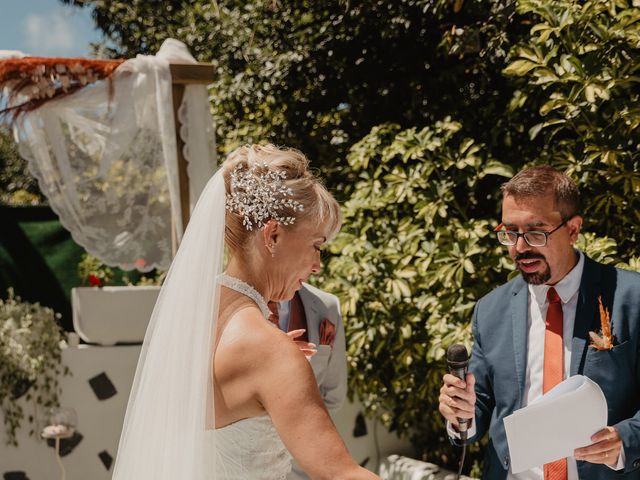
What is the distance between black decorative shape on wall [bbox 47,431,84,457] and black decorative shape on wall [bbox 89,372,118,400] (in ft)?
0.90

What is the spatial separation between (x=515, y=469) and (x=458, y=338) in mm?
1708

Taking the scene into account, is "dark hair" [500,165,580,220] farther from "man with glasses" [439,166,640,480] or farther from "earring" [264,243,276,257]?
"earring" [264,243,276,257]

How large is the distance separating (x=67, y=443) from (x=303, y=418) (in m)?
3.59

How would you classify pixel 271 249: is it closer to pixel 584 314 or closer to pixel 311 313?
pixel 584 314

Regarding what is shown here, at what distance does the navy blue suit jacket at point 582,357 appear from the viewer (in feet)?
7.86

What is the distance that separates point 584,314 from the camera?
2.51 metres

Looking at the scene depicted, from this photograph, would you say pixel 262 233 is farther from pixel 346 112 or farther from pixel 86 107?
pixel 346 112

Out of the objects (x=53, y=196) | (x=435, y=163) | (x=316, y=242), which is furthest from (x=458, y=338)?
(x=53, y=196)

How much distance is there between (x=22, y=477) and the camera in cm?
462

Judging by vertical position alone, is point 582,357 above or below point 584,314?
below

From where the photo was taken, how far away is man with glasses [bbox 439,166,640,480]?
2.40 m

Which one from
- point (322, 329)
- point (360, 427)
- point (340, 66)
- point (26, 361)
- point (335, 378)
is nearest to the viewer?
point (322, 329)

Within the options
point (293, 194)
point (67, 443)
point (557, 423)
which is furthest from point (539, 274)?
point (67, 443)

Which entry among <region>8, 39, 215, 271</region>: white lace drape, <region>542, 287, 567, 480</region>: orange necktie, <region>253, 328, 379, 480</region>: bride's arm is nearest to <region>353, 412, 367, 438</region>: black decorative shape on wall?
<region>8, 39, 215, 271</region>: white lace drape
